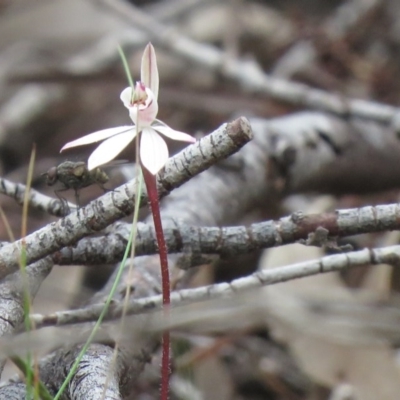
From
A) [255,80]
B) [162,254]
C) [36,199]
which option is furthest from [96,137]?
[255,80]

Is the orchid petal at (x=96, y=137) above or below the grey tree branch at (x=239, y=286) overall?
above

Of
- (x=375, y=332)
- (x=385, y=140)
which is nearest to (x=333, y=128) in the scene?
(x=385, y=140)

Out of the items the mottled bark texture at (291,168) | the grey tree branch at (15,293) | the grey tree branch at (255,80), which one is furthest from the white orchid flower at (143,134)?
the grey tree branch at (255,80)

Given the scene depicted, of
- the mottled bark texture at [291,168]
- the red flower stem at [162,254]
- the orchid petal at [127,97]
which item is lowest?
the red flower stem at [162,254]

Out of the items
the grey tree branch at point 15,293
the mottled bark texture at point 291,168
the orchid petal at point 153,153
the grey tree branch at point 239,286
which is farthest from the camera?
the mottled bark texture at point 291,168

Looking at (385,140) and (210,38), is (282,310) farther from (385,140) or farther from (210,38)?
(210,38)

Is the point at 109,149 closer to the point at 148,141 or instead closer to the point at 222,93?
the point at 148,141

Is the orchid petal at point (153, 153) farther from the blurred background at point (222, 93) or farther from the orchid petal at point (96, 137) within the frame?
the blurred background at point (222, 93)
